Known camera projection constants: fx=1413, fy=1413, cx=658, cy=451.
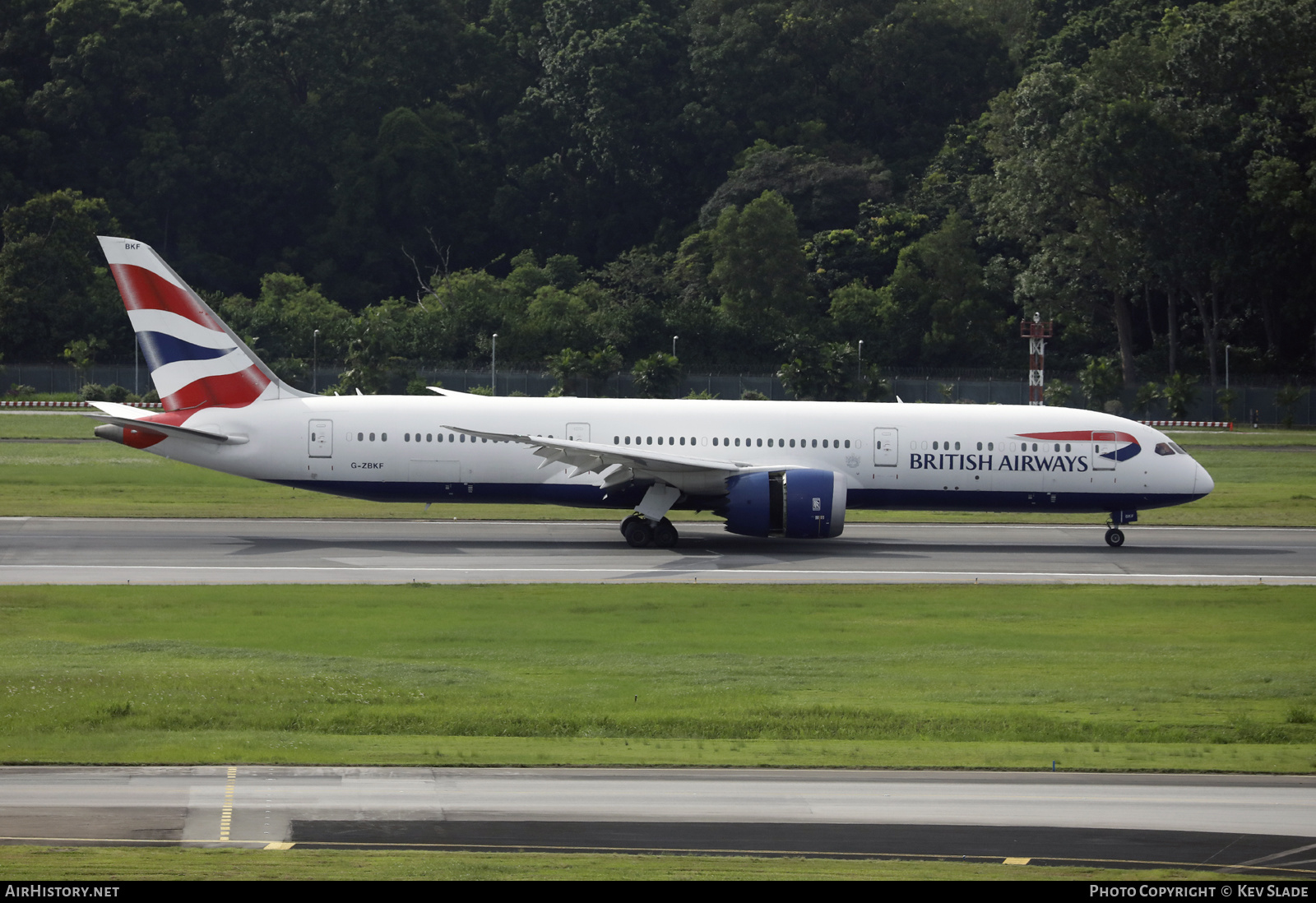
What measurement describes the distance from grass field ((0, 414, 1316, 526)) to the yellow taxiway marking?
83.8ft

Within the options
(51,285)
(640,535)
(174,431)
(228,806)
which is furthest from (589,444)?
(51,285)

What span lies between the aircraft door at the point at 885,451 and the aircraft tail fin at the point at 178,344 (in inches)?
590

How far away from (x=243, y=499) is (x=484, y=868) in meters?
33.8

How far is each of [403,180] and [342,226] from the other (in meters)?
6.50

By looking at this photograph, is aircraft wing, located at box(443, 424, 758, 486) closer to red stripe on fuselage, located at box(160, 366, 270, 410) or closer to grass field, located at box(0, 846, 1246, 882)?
red stripe on fuselage, located at box(160, 366, 270, 410)

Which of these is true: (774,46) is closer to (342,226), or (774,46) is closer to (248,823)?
(342,226)

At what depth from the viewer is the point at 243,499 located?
43.4m

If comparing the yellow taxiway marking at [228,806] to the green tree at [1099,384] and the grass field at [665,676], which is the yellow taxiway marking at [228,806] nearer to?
the grass field at [665,676]

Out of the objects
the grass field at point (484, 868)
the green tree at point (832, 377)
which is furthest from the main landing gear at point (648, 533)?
the green tree at point (832, 377)

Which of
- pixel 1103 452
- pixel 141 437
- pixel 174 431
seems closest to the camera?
pixel 174 431

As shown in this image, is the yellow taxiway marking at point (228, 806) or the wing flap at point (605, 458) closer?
the yellow taxiway marking at point (228, 806)

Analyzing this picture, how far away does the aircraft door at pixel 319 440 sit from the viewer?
35188mm

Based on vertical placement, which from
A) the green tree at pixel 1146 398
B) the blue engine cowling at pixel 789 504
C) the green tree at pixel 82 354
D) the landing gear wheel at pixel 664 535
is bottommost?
the landing gear wheel at pixel 664 535

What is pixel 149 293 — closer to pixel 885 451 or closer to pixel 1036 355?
pixel 885 451
